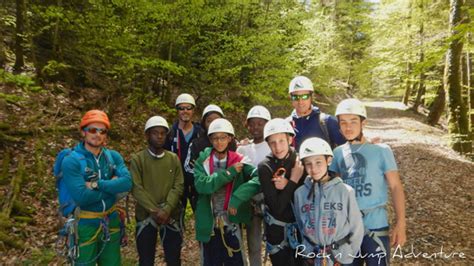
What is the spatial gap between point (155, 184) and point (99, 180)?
2.70 feet

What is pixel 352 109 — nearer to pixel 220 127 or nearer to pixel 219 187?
pixel 220 127

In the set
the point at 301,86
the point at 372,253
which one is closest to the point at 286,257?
the point at 372,253

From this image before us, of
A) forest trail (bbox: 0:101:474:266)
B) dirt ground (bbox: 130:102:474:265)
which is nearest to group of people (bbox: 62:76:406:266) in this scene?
forest trail (bbox: 0:101:474:266)

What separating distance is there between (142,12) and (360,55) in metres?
28.4

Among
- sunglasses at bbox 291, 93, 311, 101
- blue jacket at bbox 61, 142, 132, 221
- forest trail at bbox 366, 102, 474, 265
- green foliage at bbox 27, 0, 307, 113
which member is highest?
green foliage at bbox 27, 0, 307, 113

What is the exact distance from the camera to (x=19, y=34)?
28.2 feet

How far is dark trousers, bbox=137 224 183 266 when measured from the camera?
4.39 meters

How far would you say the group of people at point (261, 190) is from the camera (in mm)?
3393

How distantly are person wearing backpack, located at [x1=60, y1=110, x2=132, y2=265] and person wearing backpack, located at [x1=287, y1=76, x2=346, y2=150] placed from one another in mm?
2451

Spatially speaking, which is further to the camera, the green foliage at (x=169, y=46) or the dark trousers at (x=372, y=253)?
the green foliage at (x=169, y=46)

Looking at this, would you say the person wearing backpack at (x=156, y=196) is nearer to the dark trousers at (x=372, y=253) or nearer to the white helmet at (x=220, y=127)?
the white helmet at (x=220, y=127)

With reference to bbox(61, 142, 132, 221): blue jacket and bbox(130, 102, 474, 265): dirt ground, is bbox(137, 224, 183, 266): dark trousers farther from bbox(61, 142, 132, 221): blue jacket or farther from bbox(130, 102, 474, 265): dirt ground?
bbox(130, 102, 474, 265): dirt ground

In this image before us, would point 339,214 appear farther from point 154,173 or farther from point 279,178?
point 154,173

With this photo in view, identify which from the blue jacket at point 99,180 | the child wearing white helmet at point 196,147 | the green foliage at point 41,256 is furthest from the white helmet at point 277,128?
the green foliage at point 41,256
